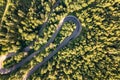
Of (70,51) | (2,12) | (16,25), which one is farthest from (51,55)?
(2,12)

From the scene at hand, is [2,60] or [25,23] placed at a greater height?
[25,23]

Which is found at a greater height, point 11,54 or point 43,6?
point 43,6

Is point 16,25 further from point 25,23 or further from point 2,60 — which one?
point 2,60

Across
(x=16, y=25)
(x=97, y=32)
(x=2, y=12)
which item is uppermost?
(x=2, y=12)

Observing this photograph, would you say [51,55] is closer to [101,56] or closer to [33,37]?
[33,37]

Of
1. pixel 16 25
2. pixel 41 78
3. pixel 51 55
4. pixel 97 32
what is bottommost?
pixel 41 78

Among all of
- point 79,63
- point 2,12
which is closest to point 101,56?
point 79,63
